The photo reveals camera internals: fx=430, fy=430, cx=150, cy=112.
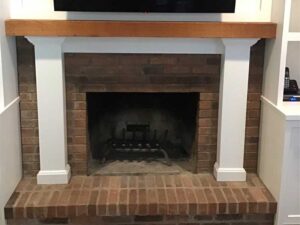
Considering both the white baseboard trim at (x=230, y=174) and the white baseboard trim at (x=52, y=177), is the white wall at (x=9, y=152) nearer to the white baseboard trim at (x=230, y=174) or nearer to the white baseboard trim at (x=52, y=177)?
the white baseboard trim at (x=52, y=177)

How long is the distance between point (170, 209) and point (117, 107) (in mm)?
973

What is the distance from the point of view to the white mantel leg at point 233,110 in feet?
8.99

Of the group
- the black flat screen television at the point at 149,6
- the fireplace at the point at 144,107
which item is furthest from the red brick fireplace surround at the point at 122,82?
the black flat screen television at the point at 149,6

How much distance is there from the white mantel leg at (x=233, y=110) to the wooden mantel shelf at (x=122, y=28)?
0.38 feet

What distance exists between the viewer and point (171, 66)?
2840mm

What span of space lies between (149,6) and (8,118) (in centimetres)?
108

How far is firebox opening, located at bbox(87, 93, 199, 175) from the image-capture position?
124 inches

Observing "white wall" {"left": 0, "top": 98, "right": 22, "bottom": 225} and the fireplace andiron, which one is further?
the fireplace andiron

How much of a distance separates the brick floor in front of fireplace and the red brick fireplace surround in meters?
0.31

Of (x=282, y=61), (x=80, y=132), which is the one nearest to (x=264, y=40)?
(x=282, y=61)

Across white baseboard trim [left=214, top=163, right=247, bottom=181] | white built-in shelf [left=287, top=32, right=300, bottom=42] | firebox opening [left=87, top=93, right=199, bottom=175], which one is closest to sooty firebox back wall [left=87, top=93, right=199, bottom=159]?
firebox opening [left=87, top=93, right=199, bottom=175]

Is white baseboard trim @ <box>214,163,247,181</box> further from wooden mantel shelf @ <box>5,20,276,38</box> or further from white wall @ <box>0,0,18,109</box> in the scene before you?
white wall @ <box>0,0,18,109</box>

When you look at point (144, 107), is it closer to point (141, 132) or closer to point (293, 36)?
point (141, 132)

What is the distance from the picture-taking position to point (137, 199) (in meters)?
2.61
